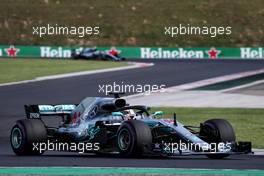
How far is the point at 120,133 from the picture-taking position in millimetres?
15078

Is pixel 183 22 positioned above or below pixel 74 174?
above

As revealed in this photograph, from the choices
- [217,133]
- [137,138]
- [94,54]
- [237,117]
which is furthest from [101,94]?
[94,54]

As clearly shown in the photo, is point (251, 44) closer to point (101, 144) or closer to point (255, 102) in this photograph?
point (255, 102)

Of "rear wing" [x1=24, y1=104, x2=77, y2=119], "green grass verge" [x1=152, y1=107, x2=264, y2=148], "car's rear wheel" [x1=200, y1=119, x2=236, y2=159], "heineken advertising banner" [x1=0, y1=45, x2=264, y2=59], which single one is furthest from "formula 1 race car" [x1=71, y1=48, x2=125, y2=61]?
"car's rear wheel" [x1=200, y1=119, x2=236, y2=159]

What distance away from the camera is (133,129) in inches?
576

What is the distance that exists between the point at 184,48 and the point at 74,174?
185 feet

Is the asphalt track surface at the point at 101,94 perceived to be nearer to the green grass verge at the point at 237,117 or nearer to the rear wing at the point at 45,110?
the rear wing at the point at 45,110

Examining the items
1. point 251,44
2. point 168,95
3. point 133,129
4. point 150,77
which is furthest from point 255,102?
point 251,44

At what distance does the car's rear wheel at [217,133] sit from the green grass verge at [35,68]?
2540cm

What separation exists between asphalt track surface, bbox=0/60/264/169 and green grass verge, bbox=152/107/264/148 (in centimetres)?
424

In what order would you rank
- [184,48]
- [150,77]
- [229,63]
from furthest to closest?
1. [184,48]
2. [229,63]
3. [150,77]

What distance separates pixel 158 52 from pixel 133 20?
821cm

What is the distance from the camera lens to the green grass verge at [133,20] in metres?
73.6

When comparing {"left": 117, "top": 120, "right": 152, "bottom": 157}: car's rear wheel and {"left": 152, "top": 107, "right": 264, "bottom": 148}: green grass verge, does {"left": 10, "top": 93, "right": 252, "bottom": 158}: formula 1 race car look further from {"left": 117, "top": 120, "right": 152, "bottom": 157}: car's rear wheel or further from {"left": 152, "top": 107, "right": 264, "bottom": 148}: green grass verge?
{"left": 152, "top": 107, "right": 264, "bottom": 148}: green grass verge
